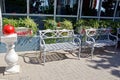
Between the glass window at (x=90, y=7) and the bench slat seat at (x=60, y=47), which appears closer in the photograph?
the bench slat seat at (x=60, y=47)

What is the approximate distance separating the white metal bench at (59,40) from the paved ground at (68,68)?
378 mm

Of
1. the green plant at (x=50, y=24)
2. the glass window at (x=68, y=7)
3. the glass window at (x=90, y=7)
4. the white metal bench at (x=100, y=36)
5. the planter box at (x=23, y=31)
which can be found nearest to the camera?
the planter box at (x=23, y=31)

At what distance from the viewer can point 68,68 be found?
4.98m

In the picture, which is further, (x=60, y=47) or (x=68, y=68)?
(x=60, y=47)

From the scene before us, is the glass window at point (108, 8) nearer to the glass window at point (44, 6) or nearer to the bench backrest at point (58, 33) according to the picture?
the glass window at point (44, 6)

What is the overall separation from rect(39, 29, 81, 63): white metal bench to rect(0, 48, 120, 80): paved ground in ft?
1.24

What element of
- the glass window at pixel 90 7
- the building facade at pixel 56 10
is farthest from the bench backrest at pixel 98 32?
the glass window at pixel 90 7

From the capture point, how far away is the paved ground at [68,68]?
4480 mm

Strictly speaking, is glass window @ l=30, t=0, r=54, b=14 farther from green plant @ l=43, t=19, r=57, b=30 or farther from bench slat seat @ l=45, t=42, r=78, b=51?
bench slat seat @ l=45, t=42, r=78, b=51

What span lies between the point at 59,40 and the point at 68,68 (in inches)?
64.3

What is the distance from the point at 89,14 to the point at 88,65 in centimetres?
306

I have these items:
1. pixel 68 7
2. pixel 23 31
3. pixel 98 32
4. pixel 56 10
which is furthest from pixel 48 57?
pixel 68 7

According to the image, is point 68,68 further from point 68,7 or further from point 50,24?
point 68,7

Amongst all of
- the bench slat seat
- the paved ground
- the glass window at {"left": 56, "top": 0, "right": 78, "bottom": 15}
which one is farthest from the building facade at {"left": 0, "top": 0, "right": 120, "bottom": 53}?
the paved ground
